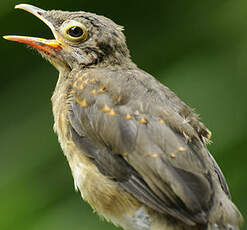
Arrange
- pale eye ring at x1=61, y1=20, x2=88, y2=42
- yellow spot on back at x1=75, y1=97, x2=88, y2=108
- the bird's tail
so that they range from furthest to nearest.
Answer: pale eye ring at x1=61, y1=20, x2=88, y2=42 < yellow spot on back at x1=75, y1=97, x2=88, y2=108 < the bird's tail

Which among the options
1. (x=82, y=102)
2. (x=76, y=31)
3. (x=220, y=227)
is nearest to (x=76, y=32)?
(x=76, y=31)

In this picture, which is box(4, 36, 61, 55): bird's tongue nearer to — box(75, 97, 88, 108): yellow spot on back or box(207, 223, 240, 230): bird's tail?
box(75, 97, 88, 108): yellow spot on back

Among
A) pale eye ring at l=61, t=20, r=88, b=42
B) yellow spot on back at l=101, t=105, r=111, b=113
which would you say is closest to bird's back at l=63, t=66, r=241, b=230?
yellow spot on back at l=101, t=105, r=111, b=113

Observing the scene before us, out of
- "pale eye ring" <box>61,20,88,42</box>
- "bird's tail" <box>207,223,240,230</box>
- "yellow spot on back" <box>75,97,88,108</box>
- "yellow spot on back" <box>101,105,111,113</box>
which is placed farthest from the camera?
"pale eye ring" <box>61,20,88,42</box>

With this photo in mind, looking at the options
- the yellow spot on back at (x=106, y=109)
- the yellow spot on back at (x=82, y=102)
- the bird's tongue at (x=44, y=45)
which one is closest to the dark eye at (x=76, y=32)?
the bird's tongue at (x=44, y=45)

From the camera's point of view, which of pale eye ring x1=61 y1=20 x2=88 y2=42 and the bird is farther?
pale eye ring x1=61 y1=20 x2=88 y2=42

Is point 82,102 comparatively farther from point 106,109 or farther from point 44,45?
point 44,45

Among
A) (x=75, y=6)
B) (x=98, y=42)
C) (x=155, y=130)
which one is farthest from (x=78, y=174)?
(x=75, y=6)

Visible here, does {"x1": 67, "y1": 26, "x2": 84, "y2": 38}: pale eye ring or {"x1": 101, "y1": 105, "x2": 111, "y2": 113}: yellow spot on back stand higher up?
{"x1": 67, "y1": 26, "x2": 84, "y2": 38}: pale eye ring
